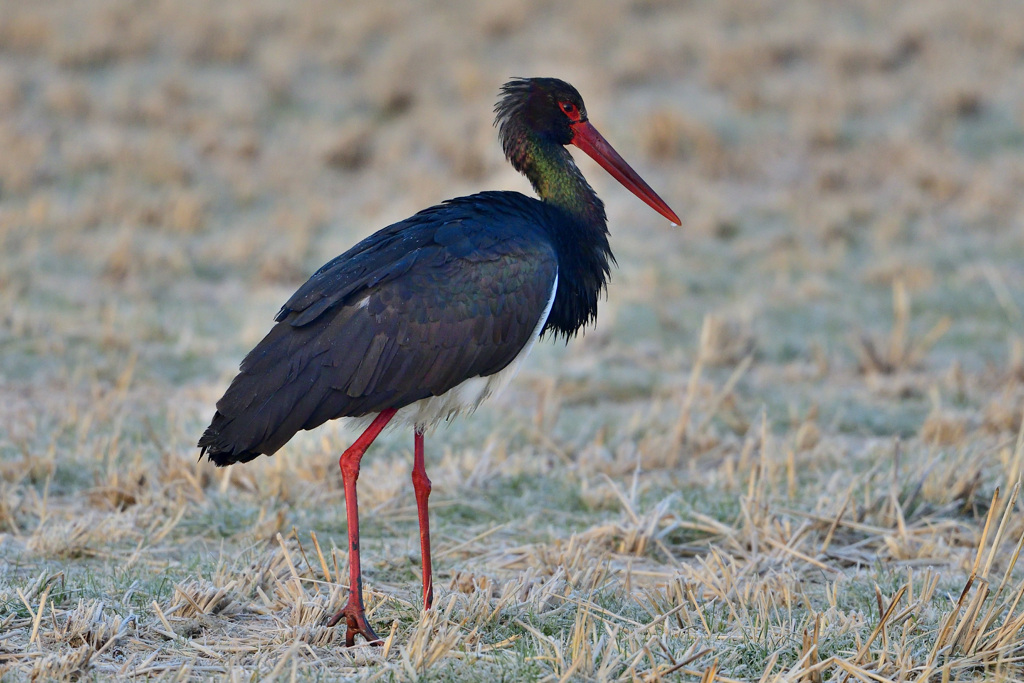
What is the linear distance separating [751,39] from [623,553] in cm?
1137

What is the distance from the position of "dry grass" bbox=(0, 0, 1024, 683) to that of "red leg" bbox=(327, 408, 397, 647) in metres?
0.08

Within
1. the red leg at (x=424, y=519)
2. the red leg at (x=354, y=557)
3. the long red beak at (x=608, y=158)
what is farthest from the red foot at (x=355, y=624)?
the long red beak at (x=608, y=158)

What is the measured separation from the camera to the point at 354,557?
4.02 m

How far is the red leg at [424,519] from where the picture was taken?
4.11 m

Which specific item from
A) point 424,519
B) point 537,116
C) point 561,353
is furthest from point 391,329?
point 561,353

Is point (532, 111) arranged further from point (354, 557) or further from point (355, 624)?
point (355, 624)

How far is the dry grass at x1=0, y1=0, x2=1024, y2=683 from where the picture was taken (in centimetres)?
396

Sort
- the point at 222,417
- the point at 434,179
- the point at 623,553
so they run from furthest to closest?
the point at 434,179
the point at 623,553
the point at 222,417

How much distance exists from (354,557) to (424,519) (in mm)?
407

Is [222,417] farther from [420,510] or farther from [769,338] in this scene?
[769,338]

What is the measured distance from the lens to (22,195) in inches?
438

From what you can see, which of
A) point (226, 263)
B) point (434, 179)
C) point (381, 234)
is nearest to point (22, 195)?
point (226, 263)

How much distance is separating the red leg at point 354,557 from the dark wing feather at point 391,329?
0.12 meters

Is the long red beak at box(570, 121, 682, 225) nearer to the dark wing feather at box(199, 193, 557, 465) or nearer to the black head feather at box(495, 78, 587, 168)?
the black head feather at box(495, 78, 587, 168)
